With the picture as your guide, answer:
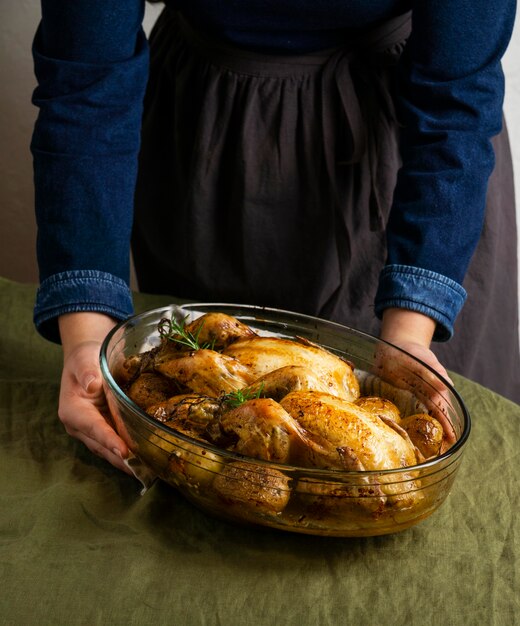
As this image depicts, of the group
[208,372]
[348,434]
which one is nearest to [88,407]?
[208,372]

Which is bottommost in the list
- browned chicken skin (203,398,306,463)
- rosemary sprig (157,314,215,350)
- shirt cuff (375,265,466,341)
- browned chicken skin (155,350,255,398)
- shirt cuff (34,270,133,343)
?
shirt cuff (34,270,133,343)

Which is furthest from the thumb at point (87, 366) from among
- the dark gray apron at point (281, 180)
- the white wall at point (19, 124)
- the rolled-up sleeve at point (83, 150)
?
the white wall at point (19, 124)

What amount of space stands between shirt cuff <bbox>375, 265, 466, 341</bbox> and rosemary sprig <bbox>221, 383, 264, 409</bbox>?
1.03 ft

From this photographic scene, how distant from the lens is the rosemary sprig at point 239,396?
1.94ft

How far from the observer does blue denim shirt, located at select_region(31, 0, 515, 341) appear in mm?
890

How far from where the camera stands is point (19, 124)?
6.35 ft

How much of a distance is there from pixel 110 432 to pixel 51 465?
0.08 metres

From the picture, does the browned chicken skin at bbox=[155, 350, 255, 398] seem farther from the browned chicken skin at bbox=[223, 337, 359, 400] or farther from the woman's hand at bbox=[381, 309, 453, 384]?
the woman's hand at bbox=[381, 309, 453, 384]

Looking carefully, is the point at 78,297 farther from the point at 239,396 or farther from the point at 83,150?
the point at 239,396

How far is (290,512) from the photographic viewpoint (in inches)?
21.3

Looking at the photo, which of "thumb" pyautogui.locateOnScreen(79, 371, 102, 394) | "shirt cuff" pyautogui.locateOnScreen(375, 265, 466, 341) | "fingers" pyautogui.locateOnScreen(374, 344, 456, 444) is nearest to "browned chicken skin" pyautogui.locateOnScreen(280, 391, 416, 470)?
"fingers" pyautogui.locateOnScreen(374, 344, 456, 444)

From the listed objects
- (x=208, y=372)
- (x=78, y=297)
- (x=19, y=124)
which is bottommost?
(x=19, y=124)

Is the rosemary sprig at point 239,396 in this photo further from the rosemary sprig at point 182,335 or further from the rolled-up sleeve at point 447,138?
the rolled-up sleeve at point 447,138

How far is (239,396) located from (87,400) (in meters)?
0.18
